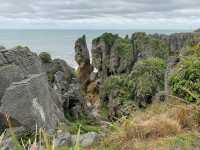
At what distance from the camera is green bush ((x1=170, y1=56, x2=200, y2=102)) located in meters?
10.4

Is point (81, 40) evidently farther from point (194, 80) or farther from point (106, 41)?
point (194, 80)

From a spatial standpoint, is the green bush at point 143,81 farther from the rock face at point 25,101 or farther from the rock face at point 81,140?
the rock face at point 81,140

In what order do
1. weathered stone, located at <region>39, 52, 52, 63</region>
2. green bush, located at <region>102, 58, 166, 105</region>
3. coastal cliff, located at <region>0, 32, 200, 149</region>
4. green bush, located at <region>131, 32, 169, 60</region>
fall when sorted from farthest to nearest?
green bush, located at <region>131, 32, 169, 60</region>, green bush, located at <region>102, 58, 166, 105</region>, weathered stone, located at <region>39, 52, 52, 63</region>, coastal cliff, located at <region>0, 32, 200, 149</region>

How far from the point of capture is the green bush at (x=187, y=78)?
1039 centimetres

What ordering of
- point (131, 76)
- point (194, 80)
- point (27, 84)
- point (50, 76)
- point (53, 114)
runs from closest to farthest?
point (194, 80) → point (27, 84) → point (53, 114) → point (50, 76) → point (131, 76)

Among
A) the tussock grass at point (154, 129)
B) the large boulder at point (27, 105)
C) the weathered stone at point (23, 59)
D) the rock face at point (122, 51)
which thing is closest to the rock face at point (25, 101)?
the large boulder at point (27, 105)

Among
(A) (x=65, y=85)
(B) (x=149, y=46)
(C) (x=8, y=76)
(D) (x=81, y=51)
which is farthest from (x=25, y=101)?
(D) (x=81, y=51)

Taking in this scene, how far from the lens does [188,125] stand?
7.64 m

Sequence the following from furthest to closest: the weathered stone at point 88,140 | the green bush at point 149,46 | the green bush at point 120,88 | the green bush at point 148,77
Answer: the green bush at point 149,46 → the green bush at point 120,88 → the green bush at point 148,77 → the weathered stone at point 88,140

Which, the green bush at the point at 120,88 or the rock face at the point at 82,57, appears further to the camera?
the rock face at the point at 82,57

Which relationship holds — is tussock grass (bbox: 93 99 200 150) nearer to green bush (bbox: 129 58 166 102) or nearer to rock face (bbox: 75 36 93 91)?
green bush (bbox: 129 58 166 102)

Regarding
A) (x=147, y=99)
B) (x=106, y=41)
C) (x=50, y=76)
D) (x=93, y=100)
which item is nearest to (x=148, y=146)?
(x=50, y=76)

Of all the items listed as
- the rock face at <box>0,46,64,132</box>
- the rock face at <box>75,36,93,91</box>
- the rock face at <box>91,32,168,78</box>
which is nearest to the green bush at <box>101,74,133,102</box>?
the rock face at <box>91,32,168,78</box>

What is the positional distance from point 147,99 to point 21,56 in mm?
15934
